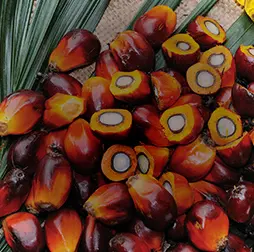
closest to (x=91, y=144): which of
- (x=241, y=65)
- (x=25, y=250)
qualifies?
(x=25, y=250)

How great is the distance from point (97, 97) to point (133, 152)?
0.13 meters

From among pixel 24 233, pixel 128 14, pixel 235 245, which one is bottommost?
pixel 24 233

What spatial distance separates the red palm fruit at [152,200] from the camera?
0.97m

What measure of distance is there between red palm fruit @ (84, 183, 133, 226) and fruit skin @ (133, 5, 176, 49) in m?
0.34

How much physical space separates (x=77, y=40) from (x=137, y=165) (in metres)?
0.29

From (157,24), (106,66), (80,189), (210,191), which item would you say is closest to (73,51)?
(106,66)

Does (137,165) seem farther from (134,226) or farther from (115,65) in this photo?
(115,65)

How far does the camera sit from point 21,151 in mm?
1050

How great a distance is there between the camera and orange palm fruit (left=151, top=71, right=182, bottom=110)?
3.47ft

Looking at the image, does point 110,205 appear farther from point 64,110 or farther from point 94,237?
point 64,110

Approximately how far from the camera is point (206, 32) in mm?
1158

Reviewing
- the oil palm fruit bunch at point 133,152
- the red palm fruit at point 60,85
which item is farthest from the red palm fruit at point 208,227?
the red palm fruit at point 60,85

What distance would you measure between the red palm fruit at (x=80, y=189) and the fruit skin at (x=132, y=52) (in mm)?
232

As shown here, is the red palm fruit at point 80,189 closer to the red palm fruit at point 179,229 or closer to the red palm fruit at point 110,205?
the red palm fruit at point 110,205
